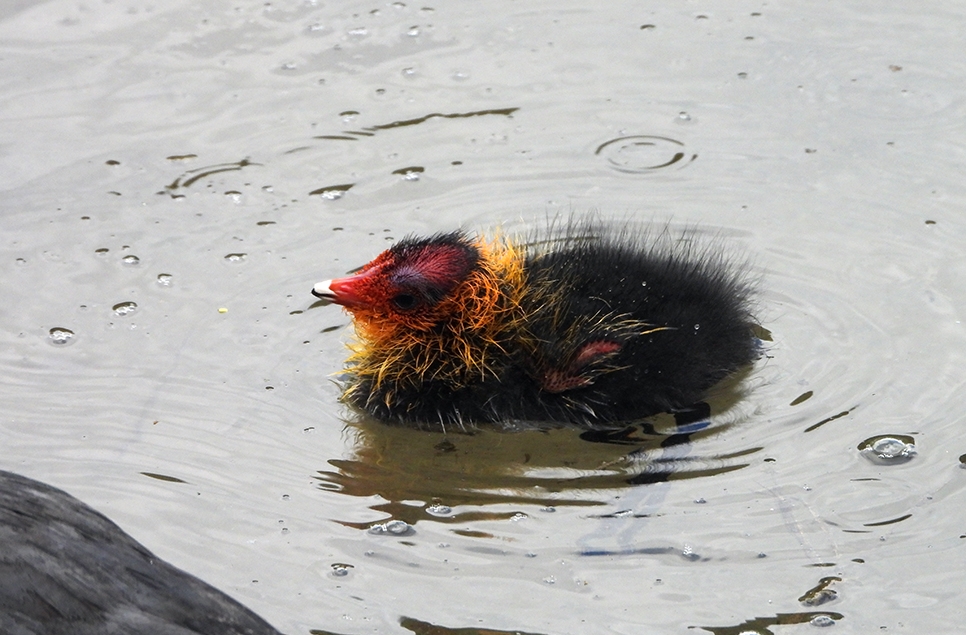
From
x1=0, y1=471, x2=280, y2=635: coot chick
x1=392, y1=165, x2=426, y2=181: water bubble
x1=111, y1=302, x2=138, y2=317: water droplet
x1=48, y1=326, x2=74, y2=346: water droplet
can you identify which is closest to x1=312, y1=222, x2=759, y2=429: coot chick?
x1=111, y1=302, x2=138, y2=317: water droplet

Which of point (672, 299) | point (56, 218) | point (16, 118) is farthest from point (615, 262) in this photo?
point (16, 118)

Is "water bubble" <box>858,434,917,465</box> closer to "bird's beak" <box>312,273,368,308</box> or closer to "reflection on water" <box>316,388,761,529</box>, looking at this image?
"reflection on water" <box>316,388,761,529</box>

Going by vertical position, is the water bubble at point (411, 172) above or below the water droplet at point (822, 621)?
above

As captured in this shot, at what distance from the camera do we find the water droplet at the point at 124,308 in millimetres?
5262

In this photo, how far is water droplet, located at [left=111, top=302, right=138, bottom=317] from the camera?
526 centimetres

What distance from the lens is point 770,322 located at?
5.27 metres

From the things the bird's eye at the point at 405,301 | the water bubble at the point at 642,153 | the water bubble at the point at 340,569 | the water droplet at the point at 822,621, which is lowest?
the water bubble at the point at 340,569

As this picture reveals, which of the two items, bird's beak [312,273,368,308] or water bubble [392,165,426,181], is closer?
bird's beak [312,273,368,308]

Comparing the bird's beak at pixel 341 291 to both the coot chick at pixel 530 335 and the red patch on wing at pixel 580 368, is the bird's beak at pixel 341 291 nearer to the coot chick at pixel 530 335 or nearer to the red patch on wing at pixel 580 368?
the coot chick at pixel 530 335

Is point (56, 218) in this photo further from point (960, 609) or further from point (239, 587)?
point (960, 609)

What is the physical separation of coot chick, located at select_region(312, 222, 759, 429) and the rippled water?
0.13 m

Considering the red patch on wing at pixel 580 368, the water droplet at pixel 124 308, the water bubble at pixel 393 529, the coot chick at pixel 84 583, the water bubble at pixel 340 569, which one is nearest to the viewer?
the coot chick at pixel 84 583

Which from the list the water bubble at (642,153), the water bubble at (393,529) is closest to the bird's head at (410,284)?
the water bubble at (393,529)

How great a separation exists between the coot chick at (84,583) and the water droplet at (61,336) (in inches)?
86.2
